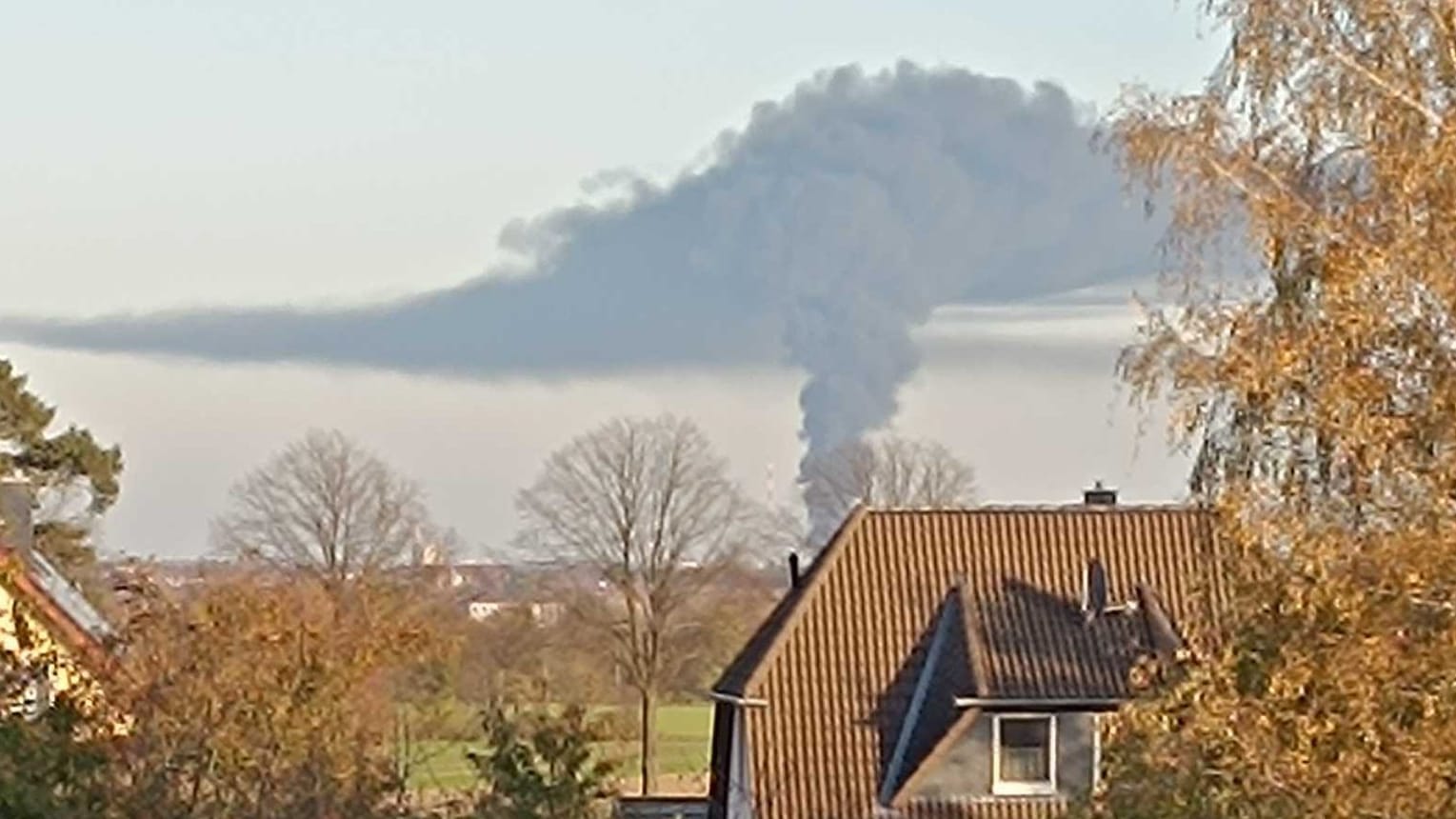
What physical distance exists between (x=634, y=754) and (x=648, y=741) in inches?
1024

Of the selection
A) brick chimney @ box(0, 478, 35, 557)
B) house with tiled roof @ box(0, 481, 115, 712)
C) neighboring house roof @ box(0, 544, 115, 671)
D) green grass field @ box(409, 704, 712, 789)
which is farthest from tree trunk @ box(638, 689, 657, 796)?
house with tiled roof @ box(0, 481, 115, 712)

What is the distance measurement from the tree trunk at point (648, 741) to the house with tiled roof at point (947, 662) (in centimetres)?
1873

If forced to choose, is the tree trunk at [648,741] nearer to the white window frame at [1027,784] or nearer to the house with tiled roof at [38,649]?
the white window frame at [1027,784]

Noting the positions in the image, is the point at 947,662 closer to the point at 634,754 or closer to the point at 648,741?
the point at 634,754

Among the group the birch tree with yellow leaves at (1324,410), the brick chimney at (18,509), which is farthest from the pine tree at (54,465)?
the birch tree with yellow leaves at (1324,410)

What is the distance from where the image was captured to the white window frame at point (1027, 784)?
126ft

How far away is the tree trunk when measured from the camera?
63.6 m

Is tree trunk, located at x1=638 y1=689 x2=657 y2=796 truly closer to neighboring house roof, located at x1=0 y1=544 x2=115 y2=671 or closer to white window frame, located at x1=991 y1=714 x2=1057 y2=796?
white window frame, located at x1=991 y1=714 x2=1057 y2=796

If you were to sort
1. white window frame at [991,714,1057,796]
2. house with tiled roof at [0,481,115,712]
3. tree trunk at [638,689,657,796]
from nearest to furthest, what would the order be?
house with tiled roof at [0,481,115,712]
white window frame at [991,714,1057,796]
tree trunk at [638,689,657,796]

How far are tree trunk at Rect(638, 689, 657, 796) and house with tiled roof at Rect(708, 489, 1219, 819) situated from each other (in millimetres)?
18727

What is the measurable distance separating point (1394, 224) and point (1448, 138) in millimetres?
620

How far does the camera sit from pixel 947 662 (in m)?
40.0

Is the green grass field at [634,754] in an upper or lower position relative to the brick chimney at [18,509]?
lower

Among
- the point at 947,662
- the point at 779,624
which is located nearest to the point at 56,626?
the point at 947,662
